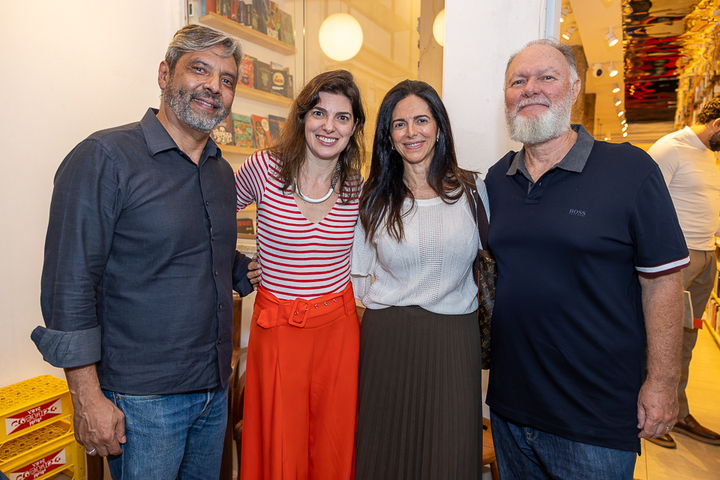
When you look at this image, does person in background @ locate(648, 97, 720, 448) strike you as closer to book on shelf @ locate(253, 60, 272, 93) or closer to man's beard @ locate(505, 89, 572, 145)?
man's beard @ locate(505, 89, 572, 145)

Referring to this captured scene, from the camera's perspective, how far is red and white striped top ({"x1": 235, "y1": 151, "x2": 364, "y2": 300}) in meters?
1.62

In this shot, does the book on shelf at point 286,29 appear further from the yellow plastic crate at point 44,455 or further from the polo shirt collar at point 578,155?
the yellow plastic crate at point 44,455

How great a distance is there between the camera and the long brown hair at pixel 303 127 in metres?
1.70

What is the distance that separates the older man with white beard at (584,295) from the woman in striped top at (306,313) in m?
0.61

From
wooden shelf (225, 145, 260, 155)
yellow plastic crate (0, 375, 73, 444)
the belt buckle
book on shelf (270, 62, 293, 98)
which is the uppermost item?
book on shelf (270, 62, 293, 98)

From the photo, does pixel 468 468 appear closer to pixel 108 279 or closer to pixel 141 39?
pixel 108 279

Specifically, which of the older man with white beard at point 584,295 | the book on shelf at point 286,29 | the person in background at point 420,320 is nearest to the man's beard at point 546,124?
the older man with white beard at point 584,295

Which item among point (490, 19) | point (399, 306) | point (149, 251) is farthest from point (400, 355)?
point (490, 19)

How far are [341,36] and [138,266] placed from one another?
9.15 ft

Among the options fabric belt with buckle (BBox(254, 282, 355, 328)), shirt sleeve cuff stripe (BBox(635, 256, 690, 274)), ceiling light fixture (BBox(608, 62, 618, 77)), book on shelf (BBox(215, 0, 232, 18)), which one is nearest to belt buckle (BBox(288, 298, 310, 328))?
fabric belt with buckle (BBox(254, 282, 355, 328))

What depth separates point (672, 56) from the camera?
6199 millimetres

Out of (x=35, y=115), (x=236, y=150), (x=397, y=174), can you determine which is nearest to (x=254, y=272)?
(x=397, y=174)

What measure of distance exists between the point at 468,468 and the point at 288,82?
10.3 ft

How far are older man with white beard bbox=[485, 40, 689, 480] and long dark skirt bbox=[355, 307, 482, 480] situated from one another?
0.53 feet
